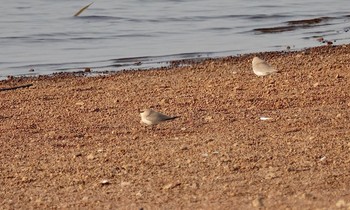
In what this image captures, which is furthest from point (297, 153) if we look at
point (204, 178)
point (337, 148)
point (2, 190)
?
point (2, 190)

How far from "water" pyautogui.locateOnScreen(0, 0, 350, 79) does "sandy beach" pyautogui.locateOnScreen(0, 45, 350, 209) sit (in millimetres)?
2853

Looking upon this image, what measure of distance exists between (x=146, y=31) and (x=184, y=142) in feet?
37.7

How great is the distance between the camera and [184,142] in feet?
27.8

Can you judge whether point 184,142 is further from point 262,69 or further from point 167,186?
point 262,69

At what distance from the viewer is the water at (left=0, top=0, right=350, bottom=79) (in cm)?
1612

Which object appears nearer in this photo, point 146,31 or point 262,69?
point 262,69

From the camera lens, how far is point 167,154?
26.3 ft

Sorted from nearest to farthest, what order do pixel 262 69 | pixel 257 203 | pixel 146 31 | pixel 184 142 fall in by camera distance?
pixel 257 203
pixel 184 142
pixel 262 69
pixel 146 31

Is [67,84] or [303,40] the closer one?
[67,84]

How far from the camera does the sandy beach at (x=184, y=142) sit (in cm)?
677

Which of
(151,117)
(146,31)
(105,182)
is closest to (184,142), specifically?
(151,117)

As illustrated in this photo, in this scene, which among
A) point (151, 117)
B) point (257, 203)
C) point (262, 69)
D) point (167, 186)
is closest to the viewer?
point (257, 203)

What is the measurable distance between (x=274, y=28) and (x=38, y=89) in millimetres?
8576

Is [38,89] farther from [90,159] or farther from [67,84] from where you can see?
[90,159]
